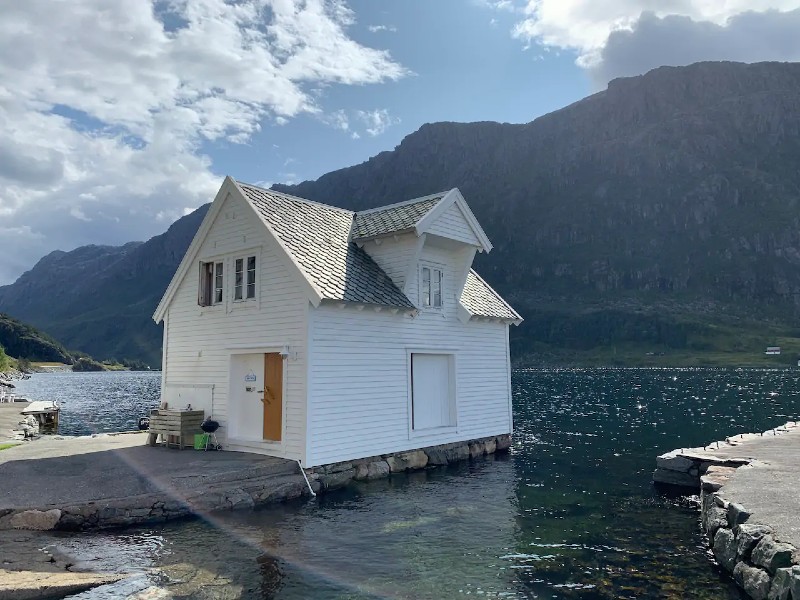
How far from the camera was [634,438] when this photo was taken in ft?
118

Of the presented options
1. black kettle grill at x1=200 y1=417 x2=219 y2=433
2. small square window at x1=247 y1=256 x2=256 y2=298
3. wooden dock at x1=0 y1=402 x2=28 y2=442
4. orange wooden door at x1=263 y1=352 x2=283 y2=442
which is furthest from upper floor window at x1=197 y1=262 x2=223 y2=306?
wooden dock at x1=0 y1=402 x2=28 y2=442

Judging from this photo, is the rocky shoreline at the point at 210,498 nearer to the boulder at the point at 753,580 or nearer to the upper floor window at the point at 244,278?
the upper floor window at the point at 244,278

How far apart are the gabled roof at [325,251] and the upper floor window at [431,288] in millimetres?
1582

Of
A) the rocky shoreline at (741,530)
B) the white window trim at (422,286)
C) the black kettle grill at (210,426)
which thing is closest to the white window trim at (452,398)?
the white window trim at (422,286)

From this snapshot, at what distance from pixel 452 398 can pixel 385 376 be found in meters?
4.78

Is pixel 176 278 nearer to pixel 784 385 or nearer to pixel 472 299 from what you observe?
pixel 472 299

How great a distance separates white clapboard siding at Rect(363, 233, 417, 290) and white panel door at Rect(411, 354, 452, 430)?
A: 3.27 m

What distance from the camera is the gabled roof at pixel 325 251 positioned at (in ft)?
63.8

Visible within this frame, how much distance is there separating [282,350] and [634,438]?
83.4ft

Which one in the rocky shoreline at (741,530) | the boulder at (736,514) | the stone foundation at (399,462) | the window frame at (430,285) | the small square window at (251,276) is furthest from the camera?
the window frame at (430,285)

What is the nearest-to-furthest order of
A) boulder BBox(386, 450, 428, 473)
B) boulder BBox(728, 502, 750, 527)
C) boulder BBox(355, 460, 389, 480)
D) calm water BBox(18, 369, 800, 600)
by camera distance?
calm water BBox(18, 369, 800, 600)
boulder BBox(728, 502, 750, 527)
boulder BBox(355, 460, 389, 480)
boulder BBox(386, 450, 428, 473)

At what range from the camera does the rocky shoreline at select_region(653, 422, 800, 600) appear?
956 centimetres

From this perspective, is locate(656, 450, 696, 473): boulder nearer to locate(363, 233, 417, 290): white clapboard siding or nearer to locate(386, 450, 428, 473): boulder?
locate(386, 450, 428, 473): boulder

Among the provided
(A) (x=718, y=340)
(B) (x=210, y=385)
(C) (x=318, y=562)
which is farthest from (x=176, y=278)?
(A) (x=718, y=340)
